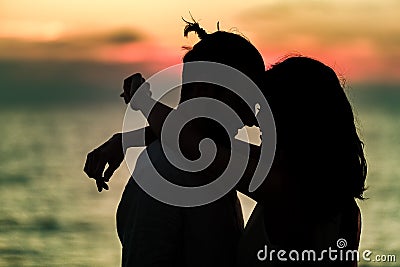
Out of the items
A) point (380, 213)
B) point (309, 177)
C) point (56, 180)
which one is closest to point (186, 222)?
point (309, 177)

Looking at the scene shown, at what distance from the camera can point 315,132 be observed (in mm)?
2877

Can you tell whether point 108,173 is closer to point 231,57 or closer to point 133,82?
point 133,82

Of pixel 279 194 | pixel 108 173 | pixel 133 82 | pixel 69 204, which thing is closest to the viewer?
pixel 279 194

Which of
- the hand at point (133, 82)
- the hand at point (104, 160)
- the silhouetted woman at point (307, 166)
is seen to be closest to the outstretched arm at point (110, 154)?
the hand at point (104, 160)

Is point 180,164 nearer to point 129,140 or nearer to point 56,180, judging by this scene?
point 129,140

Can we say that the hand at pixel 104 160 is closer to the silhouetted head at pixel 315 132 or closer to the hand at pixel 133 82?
the hand at pixel 133 82

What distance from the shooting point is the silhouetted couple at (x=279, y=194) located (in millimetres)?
2871

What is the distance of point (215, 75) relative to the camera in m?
3.04

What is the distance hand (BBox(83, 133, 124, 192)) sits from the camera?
3.01m

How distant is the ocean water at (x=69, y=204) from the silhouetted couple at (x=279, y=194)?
0.92 feet

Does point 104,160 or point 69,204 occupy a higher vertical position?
point 69,204

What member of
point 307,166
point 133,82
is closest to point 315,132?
point 307,166

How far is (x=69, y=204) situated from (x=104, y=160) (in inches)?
594

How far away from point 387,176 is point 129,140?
2129 cm
